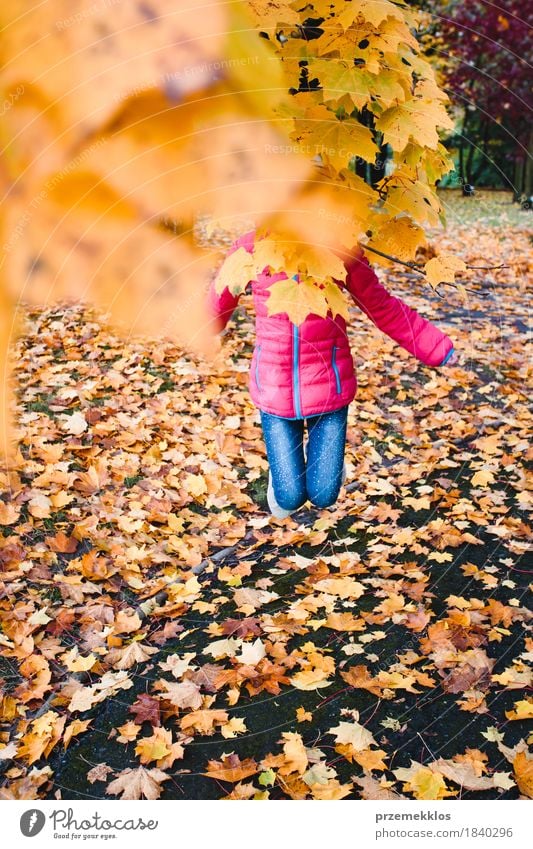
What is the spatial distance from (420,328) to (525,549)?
141 centimetres

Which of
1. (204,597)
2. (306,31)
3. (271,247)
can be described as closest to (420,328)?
(271,247)

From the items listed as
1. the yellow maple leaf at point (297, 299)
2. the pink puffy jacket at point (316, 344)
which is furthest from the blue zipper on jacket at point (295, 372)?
the yellow maple leaf at point (297, 299)

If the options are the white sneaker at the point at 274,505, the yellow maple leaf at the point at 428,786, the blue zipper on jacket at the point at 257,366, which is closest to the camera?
the yellow maple leaf at the point at 428,786

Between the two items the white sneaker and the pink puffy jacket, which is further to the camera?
the white sneaker

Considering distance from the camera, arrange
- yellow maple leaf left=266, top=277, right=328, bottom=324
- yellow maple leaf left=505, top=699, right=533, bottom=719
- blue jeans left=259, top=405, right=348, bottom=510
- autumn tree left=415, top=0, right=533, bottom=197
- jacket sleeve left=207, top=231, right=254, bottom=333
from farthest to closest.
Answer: autumn tree left=415, top=0, right=533, bottom=197
blue jeans left=259, top=405, right=348, bottom=510
jacket sleeve left=207, top=231, right=254, bottom=333
yellow maple leaf left=505, top=699, right=533, bottom=719
yellow maple leaf left=266, top=277, right=328, bottom=324

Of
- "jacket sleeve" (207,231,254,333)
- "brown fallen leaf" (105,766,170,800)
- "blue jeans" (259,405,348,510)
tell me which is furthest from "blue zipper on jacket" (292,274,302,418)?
"brown fallen leaf" (105,766,170,800)

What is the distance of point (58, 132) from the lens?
763 millimetres

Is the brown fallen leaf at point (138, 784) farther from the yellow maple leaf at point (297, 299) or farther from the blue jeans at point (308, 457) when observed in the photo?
the yellow maple leaf at point (297, 299)

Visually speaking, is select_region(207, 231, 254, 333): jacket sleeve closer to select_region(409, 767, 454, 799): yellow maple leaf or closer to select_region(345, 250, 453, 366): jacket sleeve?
select_region(345, 250, 453, 366): jacket sleeve

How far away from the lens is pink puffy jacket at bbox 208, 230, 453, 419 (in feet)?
9.07

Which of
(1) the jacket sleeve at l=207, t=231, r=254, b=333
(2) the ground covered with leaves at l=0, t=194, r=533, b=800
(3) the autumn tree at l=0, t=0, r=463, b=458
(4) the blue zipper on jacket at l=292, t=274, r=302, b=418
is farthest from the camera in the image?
(4) the blue zipper on jacket at l=292, t=274, r=302, b=418

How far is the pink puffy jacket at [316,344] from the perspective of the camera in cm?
276

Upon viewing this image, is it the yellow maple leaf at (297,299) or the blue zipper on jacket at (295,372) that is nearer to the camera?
the yellow maple leaf at (297,299)

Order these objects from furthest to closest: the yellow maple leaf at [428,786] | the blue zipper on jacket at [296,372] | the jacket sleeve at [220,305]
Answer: the blue zipper on jacket at [296,372] < the jacket sleeve at [220,305] < the yellow maple leaf at [428,786]
